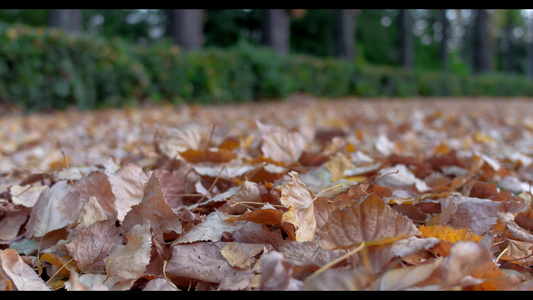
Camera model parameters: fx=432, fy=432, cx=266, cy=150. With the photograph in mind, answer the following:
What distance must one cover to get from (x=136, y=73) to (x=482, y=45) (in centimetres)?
2330

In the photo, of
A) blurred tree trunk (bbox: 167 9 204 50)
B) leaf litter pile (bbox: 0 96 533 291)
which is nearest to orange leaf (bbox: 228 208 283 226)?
leaf litter pile (bbox: 0 96 533 291)

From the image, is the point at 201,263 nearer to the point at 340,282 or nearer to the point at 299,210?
the point at 299,210

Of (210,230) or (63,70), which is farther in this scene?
(63,70)

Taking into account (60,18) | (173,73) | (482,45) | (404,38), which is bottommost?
(482,45)

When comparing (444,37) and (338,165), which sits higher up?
(338,165)

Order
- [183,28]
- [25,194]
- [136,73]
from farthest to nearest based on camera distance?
1. [183,28]
2. [136,73]
3. [25,194]

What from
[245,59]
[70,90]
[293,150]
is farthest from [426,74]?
[293,150]

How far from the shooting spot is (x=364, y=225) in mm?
716

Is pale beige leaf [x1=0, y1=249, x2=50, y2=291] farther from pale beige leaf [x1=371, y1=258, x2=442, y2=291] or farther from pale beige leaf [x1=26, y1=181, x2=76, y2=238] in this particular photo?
pale beige leaf [x1=371, y1=258, x2=442, y2=291]

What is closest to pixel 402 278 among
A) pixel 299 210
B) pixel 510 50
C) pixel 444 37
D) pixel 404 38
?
pixel 299 210

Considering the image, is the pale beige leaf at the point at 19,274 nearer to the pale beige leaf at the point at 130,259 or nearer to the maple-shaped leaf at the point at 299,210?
the pale beige leaf at the point at 130,259

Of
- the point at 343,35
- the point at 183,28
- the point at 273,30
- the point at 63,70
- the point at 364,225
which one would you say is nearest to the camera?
the point at 364,225

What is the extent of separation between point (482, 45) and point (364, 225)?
27.6 metres

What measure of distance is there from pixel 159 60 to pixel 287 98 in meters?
3.77
